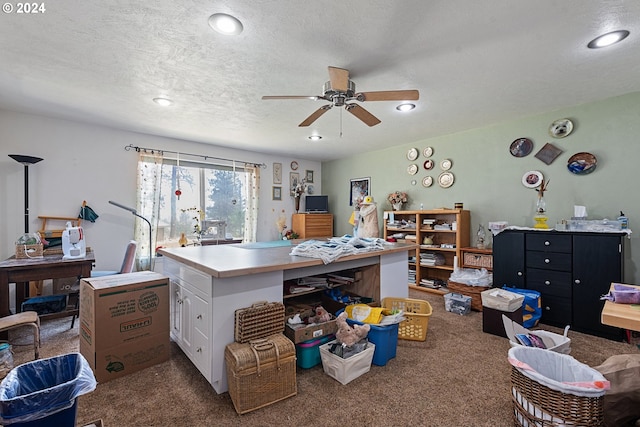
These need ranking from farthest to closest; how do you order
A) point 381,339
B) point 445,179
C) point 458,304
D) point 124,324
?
point 445,179 → point 458,304 → point 381,339 → point 124,324

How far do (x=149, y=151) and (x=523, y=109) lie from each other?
5.02 m

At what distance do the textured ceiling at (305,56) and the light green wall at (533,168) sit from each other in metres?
0.26

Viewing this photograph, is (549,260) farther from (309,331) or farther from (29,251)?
(29,251)

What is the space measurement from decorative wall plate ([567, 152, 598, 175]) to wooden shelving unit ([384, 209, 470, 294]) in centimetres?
123

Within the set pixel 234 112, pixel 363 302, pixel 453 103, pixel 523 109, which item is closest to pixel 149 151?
pixel 234 112

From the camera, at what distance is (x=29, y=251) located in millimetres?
2836

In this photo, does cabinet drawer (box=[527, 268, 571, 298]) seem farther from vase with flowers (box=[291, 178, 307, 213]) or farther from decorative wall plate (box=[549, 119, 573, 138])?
vase with flowers (box=[291, 178, 307, 213])

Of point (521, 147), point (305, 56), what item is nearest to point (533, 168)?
point (521, 147)

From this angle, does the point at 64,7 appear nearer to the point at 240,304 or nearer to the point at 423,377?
the point at 240,304

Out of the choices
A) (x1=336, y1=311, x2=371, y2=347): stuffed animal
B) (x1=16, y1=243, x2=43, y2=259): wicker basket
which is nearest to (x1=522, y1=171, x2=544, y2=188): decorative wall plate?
(x1=336, y1=311, x2=371, y2=347): stuffed animal

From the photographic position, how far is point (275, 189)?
5609 mm

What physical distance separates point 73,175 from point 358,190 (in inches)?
177

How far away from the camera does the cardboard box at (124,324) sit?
1870mm

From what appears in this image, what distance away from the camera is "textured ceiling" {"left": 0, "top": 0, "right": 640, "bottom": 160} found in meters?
1.63
